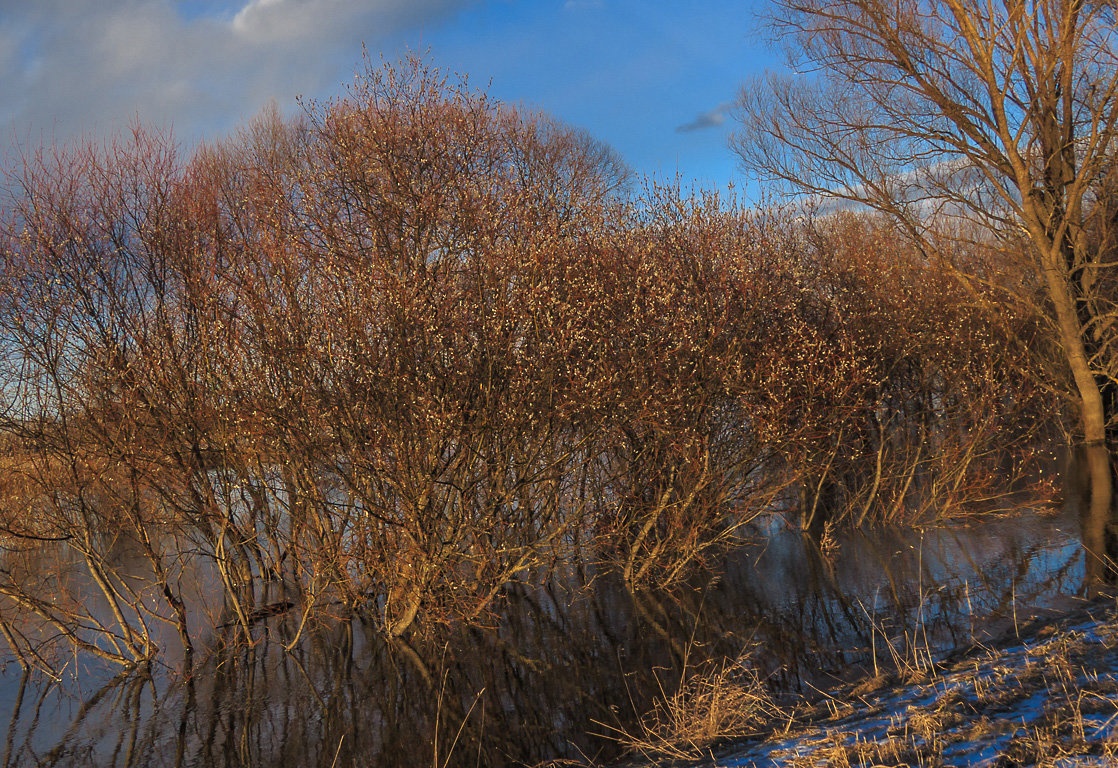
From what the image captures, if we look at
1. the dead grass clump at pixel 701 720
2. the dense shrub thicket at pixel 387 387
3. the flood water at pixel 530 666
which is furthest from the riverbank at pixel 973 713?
the dense shrub thicket at pixel 387 387

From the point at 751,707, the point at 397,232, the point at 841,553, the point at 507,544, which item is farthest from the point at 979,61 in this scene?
the point at 751,707

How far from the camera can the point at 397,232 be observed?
9.73m

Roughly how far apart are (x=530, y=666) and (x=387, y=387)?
9.30ft

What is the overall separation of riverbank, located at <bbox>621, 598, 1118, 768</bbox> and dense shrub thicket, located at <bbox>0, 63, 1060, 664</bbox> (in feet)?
9.94

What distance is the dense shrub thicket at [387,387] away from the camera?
23.9 feet

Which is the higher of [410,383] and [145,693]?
[410,383]

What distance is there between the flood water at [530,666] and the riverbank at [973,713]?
0.63 metres

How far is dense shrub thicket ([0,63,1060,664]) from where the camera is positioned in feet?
23.9

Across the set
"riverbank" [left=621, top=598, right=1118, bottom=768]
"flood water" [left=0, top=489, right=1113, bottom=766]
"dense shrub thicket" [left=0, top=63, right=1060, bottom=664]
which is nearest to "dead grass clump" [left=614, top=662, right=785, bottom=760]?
"riverbank" [left=621, top=598, right=1118, bottom=768]

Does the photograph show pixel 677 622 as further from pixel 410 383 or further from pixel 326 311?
pixel 326 311

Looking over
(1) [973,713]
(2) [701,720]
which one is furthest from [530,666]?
(1) [973,713]

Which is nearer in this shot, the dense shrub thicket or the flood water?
the flood water

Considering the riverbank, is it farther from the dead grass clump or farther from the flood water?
the flood water

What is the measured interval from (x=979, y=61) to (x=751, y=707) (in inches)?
545
